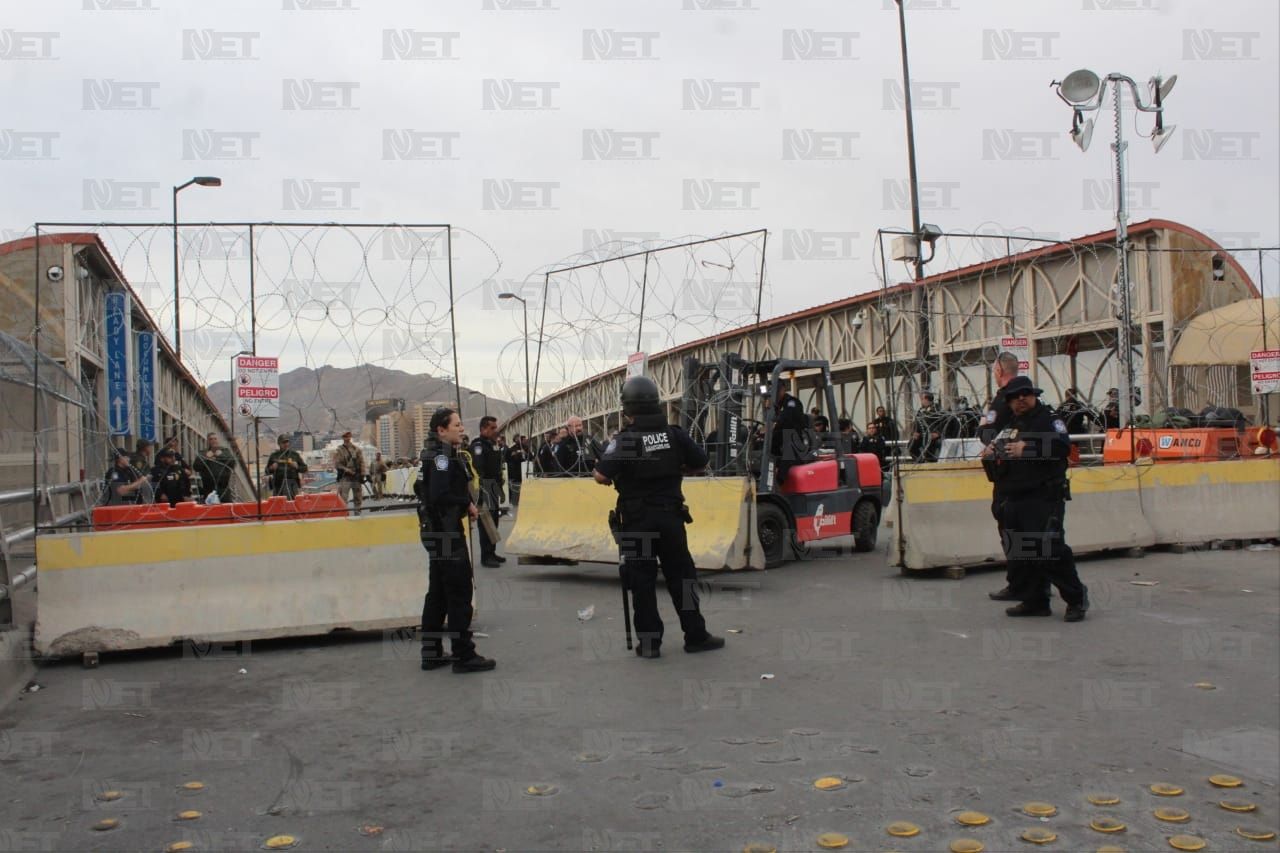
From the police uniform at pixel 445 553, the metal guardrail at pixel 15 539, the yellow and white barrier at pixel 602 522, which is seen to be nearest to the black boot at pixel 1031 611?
the yellow and white barrier at pixel 602 522

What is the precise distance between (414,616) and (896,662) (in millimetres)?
3586

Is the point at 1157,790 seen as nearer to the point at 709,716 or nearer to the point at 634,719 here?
the point at 709,716

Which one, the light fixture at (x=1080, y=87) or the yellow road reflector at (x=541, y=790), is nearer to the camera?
the yellow road reflector at (x=541, y=790)

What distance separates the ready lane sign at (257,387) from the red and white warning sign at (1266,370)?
12.2 metres

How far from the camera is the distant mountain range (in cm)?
808

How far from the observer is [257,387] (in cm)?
805

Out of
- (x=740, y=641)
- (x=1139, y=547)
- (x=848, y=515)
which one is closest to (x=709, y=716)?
(x=740, y=641)

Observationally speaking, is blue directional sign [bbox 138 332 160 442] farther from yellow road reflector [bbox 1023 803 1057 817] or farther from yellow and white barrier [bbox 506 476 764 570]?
yellow road reflector [bbox 1023 803 1057 817]

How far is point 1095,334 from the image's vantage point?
17.5m

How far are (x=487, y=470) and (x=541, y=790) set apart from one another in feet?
30.1

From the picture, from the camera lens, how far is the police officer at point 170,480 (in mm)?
12555

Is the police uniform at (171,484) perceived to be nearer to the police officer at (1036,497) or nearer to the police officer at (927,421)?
the police officer at (927,421)

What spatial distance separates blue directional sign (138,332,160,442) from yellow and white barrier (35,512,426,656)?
1292cm

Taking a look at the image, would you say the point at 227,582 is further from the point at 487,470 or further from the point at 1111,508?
the point at 1111,508
